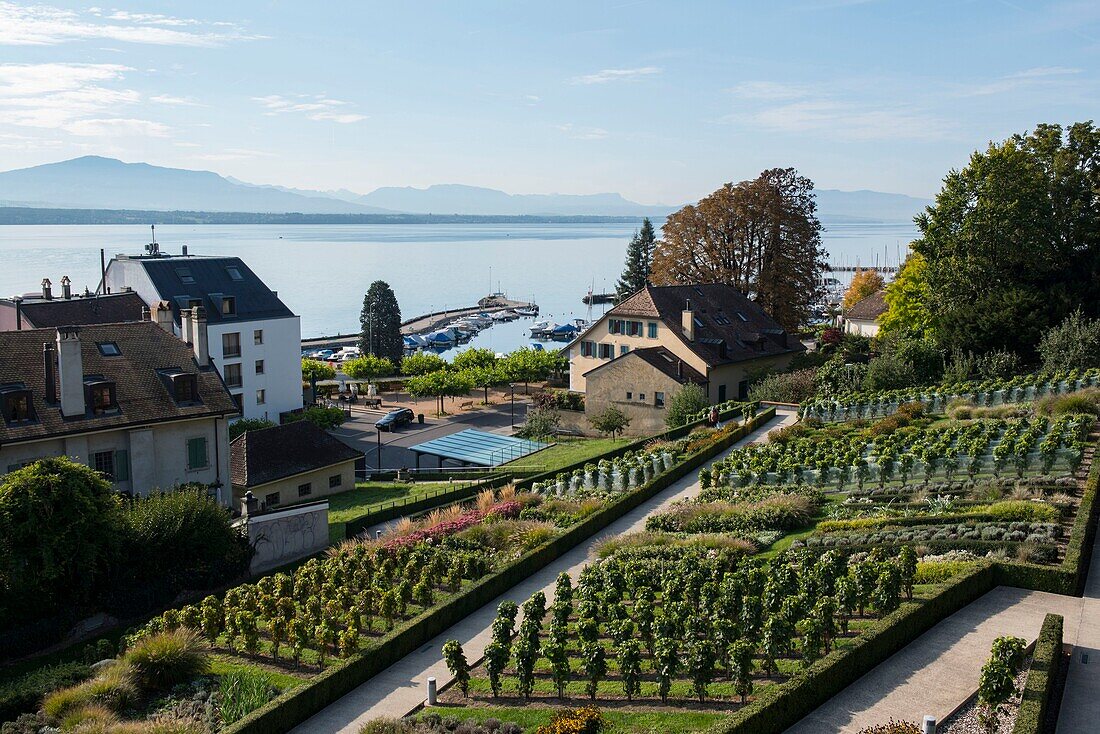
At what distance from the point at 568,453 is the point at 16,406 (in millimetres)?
23603

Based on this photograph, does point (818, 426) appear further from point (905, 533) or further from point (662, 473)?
point (905, 533)

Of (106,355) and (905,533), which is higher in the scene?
(106,355)

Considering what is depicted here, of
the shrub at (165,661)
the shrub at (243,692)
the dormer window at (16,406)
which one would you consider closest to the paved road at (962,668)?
the shrub at (243,692)

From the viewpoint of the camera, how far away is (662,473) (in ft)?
111

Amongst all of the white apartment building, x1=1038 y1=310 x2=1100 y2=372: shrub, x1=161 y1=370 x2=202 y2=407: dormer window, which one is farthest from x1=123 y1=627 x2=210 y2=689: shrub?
the white apartment building

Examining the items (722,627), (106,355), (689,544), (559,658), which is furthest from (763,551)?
(106,355)

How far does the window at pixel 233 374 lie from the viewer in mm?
59125

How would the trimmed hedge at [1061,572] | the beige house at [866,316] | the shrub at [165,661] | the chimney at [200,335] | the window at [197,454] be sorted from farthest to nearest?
the beige house at [866,316], the chimney at [200,335], the window at [197,454], the trimmed hedge at [1061,572], the shrub at [165,661]

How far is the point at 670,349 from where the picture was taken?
57625mm

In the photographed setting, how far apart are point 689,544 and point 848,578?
19.1ft

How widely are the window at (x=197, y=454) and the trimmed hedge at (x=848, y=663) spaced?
86.9 ft

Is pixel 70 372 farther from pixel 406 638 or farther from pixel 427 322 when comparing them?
pixel 427 322

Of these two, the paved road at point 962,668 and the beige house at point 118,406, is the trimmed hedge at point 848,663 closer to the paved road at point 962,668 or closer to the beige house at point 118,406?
the paved road at point 962,668

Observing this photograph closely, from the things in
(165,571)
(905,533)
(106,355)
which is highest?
(106,355)
